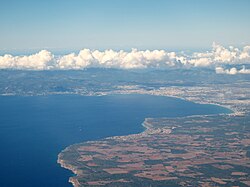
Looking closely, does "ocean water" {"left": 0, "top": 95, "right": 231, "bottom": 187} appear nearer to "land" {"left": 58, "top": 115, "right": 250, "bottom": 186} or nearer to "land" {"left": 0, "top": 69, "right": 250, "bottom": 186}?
"land" {"left": 0, "top": 69, "right": 250, "bottom": 186}

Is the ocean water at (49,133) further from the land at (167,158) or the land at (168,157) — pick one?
the land at (167,158)

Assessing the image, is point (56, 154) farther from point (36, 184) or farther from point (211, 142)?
point (211, 142)

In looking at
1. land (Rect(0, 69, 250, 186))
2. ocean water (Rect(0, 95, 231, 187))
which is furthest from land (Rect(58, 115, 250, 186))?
ocean water (Rect(0, 95, 231, 187))

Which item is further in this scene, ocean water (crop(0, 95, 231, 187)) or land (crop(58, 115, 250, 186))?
ocean water (crop(0, 95, 231, 187))

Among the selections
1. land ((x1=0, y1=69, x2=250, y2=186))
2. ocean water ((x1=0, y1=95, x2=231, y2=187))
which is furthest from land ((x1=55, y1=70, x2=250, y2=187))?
ocean water ((x1=0, y1=95, x2=231, y2=187))

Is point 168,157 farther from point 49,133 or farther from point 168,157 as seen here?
point 49,133

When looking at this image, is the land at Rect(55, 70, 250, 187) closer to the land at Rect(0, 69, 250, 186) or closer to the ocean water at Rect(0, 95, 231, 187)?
the land at Rect(0, 69, 250, 186)

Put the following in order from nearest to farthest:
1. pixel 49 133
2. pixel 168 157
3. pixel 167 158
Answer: pixel 167 158, pixel 168 157, pixel 49 133

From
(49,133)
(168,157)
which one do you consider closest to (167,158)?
(168,157)

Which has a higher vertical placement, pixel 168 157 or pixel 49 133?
pixel 168 157

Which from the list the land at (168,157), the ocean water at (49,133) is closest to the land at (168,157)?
the land at (168,157)

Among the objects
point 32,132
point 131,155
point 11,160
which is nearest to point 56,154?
point 11,160
